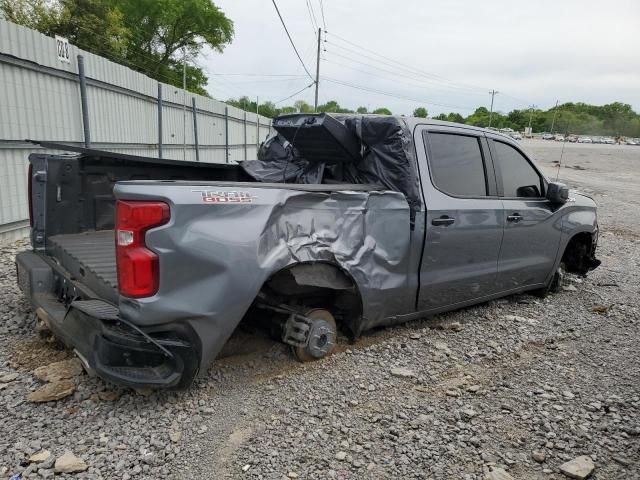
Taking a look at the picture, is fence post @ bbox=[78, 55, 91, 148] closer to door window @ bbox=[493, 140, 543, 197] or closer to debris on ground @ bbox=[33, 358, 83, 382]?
debris on ground @ bbox=[33, 358, 83, 382]

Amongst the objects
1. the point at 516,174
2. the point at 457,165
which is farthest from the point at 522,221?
the point at 457,165

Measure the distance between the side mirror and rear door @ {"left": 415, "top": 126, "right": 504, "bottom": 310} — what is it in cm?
90

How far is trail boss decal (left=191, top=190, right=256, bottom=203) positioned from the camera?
2.63 meters

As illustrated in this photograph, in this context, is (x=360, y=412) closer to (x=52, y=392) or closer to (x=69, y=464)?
(x=69, y=464)

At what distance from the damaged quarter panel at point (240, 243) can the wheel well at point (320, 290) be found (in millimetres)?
81

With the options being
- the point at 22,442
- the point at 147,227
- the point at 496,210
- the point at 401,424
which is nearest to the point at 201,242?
the point at 147,227

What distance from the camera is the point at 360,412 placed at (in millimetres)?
2982

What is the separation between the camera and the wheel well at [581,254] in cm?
586

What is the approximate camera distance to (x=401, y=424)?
288cm

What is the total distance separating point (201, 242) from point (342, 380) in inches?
55.6

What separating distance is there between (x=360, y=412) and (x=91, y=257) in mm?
2080

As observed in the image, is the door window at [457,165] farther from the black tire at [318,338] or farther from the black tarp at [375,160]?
the black tire at [318,338]

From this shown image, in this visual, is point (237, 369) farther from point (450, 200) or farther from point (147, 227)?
point (450, 200)

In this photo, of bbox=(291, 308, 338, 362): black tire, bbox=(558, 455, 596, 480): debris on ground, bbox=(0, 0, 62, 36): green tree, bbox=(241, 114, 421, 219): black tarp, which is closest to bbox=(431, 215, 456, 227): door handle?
bbox=(241, 114, 421, 219): black tarp
